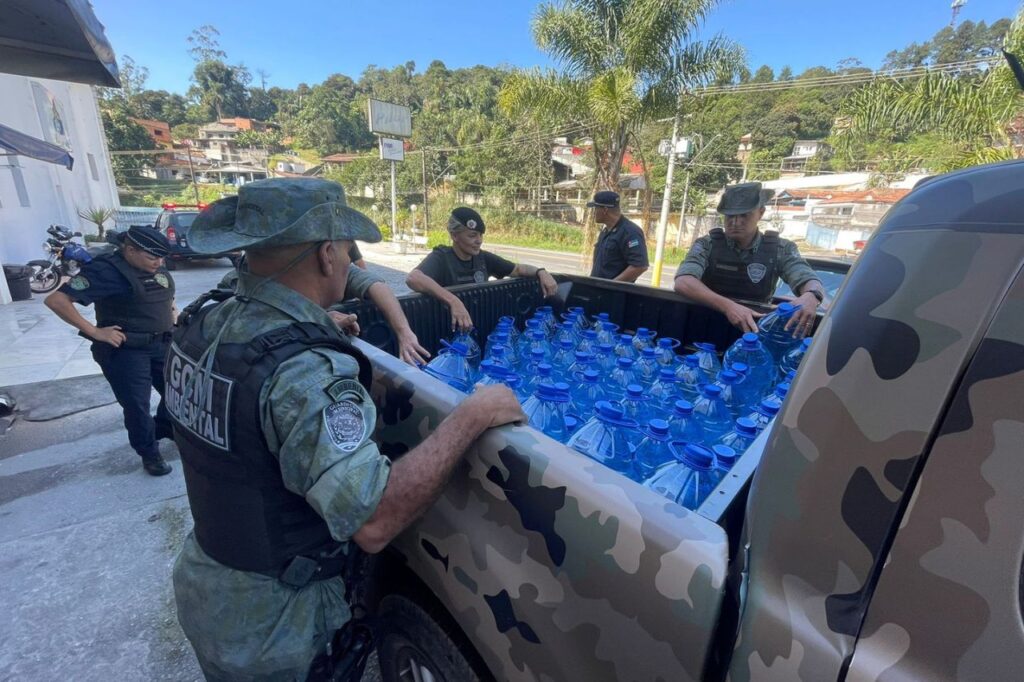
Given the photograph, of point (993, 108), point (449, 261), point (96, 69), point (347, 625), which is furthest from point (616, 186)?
point (347, 625)

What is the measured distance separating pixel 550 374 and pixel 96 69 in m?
4.64

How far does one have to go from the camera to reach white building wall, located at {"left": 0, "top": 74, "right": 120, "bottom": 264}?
945 centimetres

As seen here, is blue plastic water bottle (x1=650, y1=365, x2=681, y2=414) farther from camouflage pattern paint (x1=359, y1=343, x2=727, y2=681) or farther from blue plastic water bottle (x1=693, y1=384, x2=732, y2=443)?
camouflage pattern paint (x1=359, y1=343, x2=727, y2=681)

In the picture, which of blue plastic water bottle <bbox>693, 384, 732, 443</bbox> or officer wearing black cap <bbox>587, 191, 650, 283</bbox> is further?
officer wearing black cap <bbox>587, 191, 650, 283</bbox>

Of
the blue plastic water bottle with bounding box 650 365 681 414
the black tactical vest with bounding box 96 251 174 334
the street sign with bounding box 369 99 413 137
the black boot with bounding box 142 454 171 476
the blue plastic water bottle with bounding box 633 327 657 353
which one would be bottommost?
the black boot with bounding box 142 454 171 476

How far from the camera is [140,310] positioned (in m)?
3.16

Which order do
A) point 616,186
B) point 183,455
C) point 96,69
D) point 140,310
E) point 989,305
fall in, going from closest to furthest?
point 989,305
point 183,455
point 140,310
point 96,69
point 616,186

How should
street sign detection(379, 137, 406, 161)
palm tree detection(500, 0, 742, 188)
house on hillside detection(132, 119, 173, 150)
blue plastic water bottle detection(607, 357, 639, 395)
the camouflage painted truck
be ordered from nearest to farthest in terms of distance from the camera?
the camouflage painted truck
blue plastic water bottle detection(607, 357, 639, 395)
palm tree detection(500, 0, 742, 188)
street sign detection(379, 137, 406, 161)
house on hillside detection(132, 119, 173, 150)

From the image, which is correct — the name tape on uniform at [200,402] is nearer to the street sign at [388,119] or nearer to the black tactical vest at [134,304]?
the black tactical vest at [134,304]

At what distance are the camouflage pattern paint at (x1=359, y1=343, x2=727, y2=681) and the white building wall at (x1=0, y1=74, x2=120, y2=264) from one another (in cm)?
1210

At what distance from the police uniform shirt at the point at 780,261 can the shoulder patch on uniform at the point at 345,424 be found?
2153mm

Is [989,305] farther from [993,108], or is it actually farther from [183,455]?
[993,108]

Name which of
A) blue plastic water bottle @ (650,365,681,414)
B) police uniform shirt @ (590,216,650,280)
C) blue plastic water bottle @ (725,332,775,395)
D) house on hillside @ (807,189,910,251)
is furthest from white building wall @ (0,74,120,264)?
house on hillside @ (807,189,910,251)

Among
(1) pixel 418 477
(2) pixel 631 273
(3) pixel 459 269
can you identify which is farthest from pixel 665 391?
(2) pixel 631 273
